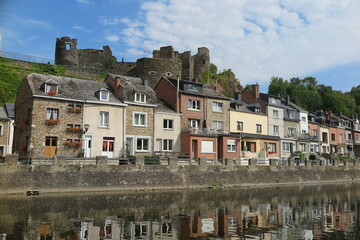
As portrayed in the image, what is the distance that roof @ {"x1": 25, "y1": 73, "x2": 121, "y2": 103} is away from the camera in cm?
3406

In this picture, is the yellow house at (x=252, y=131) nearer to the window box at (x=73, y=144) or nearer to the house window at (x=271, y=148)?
the house window at (x=271, y=148)

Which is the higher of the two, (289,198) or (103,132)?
(103,132)

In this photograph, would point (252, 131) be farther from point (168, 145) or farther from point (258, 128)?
point (168, 145)

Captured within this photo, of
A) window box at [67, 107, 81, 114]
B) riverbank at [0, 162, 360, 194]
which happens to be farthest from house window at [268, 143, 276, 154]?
window box at [67, 107, 81, 114]

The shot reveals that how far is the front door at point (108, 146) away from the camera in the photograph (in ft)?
119

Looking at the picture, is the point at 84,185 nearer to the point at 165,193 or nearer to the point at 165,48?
the point at 165,193

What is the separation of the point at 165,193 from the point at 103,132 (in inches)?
435

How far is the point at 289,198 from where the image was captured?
2717cm

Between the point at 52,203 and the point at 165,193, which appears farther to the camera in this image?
the point at 165,193

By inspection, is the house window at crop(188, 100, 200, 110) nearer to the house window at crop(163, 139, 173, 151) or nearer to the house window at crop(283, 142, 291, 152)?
the house window at crop(163, 139, 173, 151)

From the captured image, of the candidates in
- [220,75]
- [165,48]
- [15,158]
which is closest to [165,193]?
[15,158]

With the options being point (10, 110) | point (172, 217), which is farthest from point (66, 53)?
point (172, 217)

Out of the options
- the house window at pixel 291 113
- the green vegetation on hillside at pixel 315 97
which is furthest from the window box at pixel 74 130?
the green vegetation on hillside at pixel 315 97

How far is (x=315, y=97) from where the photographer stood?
8331 centimetres
